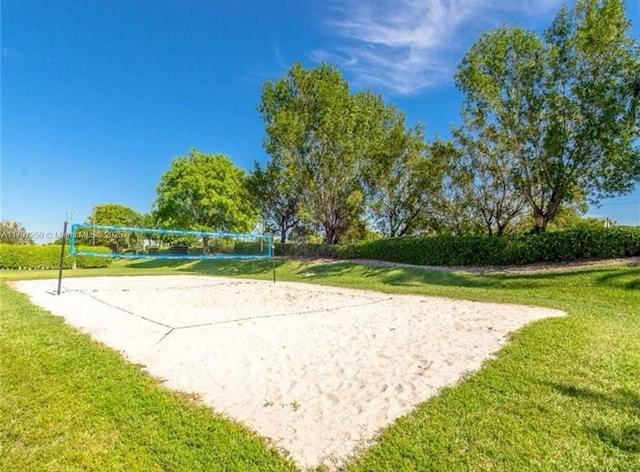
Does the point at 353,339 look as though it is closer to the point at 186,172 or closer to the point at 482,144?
the point at 482,144

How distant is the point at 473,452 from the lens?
7.88 ft

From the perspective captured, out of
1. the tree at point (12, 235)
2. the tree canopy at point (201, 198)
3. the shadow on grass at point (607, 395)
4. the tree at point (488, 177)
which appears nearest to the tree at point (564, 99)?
the tree at point (488, 177)

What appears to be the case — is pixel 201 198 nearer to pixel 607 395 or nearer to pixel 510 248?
pixel 510 248

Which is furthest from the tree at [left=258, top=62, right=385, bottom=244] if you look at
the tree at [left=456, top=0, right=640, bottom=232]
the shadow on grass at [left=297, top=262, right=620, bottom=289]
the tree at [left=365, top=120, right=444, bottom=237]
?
the tree at [left=456, top=0, right=640, bottom=232]

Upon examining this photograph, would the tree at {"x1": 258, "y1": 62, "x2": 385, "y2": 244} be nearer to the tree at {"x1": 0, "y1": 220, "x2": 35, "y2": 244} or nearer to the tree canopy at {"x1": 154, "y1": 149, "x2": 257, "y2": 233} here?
the tree canopy at {"x1": 154, "y1": 149, "x2": 257, "y2": 233}

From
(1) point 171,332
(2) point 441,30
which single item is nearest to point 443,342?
(1) point 171,332

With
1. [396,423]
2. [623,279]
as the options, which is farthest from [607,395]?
[623,279]

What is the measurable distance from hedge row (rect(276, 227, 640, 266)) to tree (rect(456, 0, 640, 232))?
2.04 meters

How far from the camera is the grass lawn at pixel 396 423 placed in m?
2.32

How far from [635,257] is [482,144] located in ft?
23.0

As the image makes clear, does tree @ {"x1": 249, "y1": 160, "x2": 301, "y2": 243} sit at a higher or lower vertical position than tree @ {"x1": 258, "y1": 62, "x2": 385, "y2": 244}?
lower

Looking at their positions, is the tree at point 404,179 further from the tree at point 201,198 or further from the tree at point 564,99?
the tree at point 201,198

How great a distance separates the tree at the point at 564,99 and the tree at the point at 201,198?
18687 mm

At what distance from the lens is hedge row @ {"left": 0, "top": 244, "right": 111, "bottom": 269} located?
62.0ft
